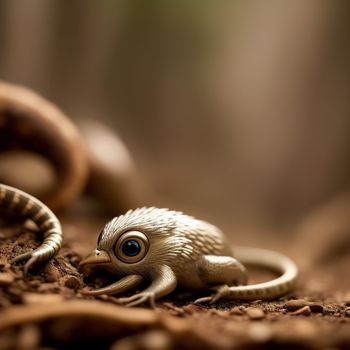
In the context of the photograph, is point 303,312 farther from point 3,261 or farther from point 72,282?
point 3,261

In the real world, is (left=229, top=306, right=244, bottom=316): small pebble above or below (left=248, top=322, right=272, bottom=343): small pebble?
A: above

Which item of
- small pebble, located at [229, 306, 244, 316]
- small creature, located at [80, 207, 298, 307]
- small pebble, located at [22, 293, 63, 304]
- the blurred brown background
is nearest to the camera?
small pebble, located at [22, 293, 63, 304]

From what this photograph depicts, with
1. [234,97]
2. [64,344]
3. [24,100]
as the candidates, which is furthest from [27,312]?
[234,97]

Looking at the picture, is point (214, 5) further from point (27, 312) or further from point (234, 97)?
point (27, 312)

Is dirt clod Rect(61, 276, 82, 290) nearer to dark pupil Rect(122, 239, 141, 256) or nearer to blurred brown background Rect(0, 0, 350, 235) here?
dark pupil Rect(122, 239, 141, 256)

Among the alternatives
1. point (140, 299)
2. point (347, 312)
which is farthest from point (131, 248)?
point (347, 312)

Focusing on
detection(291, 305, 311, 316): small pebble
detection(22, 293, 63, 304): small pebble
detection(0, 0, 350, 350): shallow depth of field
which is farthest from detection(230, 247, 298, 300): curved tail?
detection(0, 0, 350, 350): shallow depth of field

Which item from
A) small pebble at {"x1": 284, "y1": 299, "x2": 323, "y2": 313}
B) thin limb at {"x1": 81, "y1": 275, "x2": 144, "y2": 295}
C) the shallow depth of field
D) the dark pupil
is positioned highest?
the shallow depth of field
